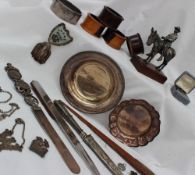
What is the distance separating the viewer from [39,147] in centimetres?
123

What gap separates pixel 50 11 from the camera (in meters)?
1.49

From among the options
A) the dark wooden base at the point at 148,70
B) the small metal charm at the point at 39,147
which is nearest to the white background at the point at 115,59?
the dark wooden base at the point at 148,70

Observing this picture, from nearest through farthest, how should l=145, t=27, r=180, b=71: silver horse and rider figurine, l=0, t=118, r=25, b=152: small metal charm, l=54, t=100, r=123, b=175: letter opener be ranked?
l=0, t=118, r=25, b=152: small metal charm
l=54, t=100, r=123, b=175: letter opener
l=145, t=27, r=180, b=71: silver horse and rider figurine

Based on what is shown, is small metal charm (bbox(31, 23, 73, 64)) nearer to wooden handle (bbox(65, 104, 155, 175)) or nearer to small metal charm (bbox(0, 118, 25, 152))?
wooden handle (bbox(65, 104, 155, 175))

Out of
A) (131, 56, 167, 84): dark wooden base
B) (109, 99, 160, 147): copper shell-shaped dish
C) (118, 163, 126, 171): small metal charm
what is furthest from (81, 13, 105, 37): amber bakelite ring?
(118, 163, 126, 171): small metal charm

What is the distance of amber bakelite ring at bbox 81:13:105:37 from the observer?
1485 mm

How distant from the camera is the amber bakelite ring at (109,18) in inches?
58.4

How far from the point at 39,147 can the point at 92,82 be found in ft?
1.16

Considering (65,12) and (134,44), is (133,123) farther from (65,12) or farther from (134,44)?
(65,12)

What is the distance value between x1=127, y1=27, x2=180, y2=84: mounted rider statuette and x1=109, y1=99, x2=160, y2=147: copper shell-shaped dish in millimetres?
114

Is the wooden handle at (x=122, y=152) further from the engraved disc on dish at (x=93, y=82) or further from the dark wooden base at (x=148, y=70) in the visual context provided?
the dark wooden base at (x=148, y=70)

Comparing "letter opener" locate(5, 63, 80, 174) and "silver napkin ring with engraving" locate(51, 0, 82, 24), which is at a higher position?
"silver napkin ring with engraving" locate(51, 0, 82, 24)

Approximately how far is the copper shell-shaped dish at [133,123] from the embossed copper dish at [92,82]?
0.13ft

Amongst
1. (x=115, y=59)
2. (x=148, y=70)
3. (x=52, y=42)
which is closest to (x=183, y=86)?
(x=148, y=70)
